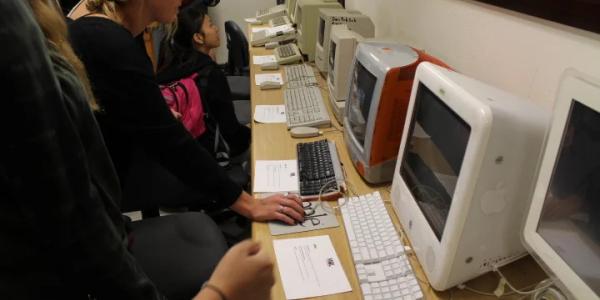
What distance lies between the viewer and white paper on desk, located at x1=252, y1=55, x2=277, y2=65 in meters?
2.71

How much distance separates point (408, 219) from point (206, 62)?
1419mm

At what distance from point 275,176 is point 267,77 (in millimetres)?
1151

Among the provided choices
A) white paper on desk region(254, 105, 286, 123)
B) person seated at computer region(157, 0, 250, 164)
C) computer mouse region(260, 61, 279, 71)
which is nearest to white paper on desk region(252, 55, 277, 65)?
computer mouse region(260, 61, 279, 71)

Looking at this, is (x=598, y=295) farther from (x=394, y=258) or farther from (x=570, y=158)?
(x=394, y=258)

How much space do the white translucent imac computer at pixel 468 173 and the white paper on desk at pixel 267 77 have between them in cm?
143

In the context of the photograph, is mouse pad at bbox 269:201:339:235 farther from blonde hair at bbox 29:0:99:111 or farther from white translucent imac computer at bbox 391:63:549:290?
blonde hair at bbox 29:0:99:111

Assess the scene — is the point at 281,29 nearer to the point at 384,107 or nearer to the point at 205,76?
the point at 205,76

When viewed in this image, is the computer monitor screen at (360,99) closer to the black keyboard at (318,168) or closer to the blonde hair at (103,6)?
the black keyboard at (318,168)

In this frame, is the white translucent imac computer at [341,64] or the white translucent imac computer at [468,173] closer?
the white translucent imac computer at [468,173]

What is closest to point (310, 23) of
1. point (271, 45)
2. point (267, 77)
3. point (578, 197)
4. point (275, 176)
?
point (267, 77)

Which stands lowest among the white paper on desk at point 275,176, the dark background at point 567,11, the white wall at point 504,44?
the white paper on desk at point 275,176

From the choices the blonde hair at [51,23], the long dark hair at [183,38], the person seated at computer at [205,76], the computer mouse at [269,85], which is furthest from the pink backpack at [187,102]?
the blonde hair at [51,23]

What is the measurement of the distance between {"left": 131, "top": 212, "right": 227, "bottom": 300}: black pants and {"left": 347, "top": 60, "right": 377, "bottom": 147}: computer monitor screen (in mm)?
588

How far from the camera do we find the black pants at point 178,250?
115 cm
